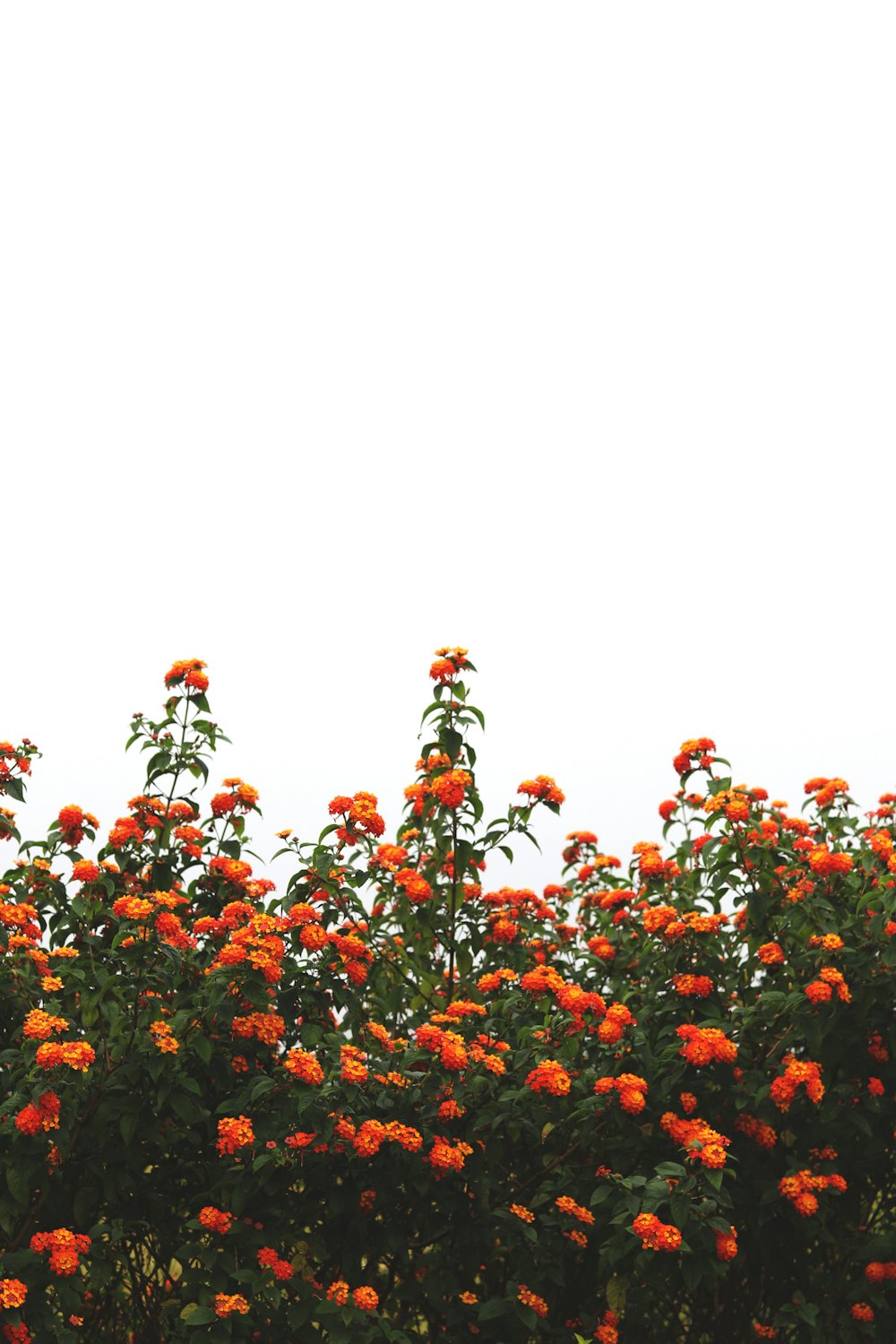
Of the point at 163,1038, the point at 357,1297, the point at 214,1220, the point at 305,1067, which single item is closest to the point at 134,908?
the point at 163,1038

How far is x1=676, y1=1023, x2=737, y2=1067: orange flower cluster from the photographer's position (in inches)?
148

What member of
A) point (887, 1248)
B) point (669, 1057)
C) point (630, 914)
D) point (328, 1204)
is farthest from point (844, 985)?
point (328, 1204)

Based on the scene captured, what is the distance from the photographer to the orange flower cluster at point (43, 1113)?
327 cm

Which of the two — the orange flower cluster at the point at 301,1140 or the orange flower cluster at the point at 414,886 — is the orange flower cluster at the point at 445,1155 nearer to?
the orange flower cluster at the point at 301,1140

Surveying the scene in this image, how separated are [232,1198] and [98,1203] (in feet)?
1.48

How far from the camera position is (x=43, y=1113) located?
130 inches

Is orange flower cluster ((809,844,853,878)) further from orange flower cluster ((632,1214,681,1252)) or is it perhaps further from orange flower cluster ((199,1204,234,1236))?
orange flower cluster ((199,1204,234,1236))

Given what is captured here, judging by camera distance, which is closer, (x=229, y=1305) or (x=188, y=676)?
(x=229, y=1305)

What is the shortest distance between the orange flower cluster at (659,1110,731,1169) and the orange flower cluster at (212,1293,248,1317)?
4.17 feet

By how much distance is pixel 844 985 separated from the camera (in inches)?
153

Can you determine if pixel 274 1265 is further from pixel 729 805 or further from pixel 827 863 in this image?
pixel 827 863

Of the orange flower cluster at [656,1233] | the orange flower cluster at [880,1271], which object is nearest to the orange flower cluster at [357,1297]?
the orange flower cluster at [656,1233]

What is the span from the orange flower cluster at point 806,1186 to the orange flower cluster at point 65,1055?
2142mm

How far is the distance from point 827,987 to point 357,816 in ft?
5.11
